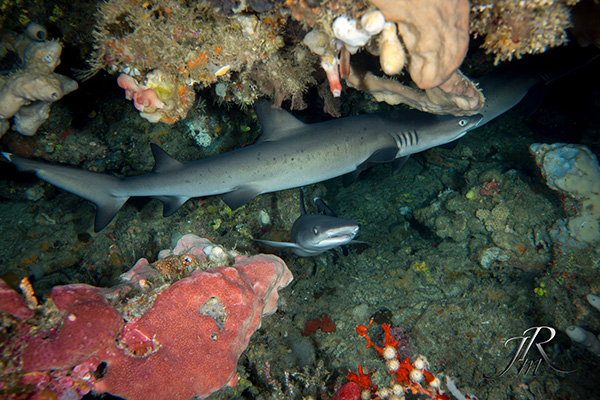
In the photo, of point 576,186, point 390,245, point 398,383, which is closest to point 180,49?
point 398,383

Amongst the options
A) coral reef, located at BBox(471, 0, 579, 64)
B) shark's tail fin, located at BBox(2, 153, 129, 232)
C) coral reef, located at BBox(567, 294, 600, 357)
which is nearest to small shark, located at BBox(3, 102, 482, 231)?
shark's tail fin, located at BBox(2, 153, 129, 232)

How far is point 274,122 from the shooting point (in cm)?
368

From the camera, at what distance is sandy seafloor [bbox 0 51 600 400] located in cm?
295

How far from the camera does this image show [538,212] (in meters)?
3.67

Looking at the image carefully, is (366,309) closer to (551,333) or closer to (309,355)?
(309,355)

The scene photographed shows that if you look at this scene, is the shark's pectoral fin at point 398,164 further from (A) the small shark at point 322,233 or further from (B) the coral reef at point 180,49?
(B) the coral reef at point 180,49

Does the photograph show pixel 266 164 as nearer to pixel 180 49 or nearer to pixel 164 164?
pixel 164 164

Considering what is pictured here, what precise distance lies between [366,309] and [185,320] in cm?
217

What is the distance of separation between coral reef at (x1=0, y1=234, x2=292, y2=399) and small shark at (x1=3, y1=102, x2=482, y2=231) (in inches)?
50.2

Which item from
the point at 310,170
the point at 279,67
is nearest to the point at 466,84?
the point at 279,67

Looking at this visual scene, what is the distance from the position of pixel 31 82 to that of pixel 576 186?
6.00 meters

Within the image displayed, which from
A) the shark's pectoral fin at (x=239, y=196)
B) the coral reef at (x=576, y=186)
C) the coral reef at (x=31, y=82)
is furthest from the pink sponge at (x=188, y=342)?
the coral reef at (x=576, y=186)

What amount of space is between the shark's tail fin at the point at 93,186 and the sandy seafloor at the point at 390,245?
3.14 feet

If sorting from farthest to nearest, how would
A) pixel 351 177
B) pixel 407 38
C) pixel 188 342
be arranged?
pixel 351 177 → pixel 188 342 → pixel 407 38
